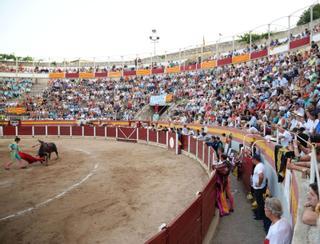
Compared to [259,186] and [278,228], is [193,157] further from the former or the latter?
[278,228]

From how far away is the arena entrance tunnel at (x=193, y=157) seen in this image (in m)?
4.16

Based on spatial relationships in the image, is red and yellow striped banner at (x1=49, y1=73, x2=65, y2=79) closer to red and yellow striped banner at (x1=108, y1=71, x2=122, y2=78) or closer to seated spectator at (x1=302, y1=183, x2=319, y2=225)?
red and yellow striped banner at (x1=108, y1=71, x2=122, y2=78)

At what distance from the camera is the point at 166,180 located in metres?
10.8

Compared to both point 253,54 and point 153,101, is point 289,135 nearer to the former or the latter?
point 253,54

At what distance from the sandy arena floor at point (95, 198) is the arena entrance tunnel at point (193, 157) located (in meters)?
1.02

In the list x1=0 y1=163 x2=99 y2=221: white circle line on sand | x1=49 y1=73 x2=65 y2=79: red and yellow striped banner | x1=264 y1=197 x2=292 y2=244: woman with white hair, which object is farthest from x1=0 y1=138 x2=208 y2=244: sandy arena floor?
x1=49 y1=73 x2=65 y2=79: red and yellow striped banner

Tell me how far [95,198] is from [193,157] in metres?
7.30

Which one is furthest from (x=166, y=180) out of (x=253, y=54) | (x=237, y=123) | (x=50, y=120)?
(x=50, y=120)

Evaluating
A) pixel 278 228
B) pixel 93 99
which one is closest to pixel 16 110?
pixel 93 99

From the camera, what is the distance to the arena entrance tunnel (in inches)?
164

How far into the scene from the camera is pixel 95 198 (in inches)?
344

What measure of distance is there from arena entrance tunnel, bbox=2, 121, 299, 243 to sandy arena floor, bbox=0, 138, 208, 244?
1.02m

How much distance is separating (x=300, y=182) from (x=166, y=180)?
7.07 metres

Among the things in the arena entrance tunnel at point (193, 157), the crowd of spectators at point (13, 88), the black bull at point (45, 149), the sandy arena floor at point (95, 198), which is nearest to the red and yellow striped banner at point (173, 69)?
the arena entrance tunnel at point (193, 157)
